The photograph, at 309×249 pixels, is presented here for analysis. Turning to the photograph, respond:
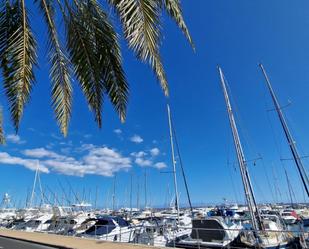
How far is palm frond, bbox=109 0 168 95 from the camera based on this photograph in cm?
428

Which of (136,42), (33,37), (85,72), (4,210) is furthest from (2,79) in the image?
(4,210)

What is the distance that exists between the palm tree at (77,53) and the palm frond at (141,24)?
0.05 ft

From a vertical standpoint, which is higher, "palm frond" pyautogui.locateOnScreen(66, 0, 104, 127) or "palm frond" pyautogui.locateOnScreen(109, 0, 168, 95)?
"palm frond" pyautogui.locateOnScreen(66, 0, 104, 127)

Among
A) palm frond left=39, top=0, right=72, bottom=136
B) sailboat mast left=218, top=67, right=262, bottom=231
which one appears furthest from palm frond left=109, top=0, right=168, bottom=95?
sailboat mast left=218, top=67, right=262, bottom=231

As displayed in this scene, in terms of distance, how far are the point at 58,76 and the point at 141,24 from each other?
121 inches

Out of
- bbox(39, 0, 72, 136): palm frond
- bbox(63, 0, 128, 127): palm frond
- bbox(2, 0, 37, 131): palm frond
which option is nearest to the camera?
bbox(2, 0, 37, 131): palm frond

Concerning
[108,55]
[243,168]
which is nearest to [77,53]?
[108,55]

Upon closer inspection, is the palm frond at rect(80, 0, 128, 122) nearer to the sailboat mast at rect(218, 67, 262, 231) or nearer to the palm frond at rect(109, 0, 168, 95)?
the palm frond at rect(109, 0, 168, 95)

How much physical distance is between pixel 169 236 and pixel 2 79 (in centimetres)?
1419

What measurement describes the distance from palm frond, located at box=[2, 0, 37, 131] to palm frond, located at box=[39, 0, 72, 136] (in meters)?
0.49

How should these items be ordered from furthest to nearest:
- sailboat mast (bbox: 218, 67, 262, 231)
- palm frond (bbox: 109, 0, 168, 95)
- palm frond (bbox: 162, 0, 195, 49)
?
sailboat mast (bbox: 218, 67, 262, 231) → palm frond (bbox: 162, 0, 195, 49) → palm frond (bbox: 109, 0, 168, 95)

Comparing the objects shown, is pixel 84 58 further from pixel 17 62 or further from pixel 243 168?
pixel 243 168

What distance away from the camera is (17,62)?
17.9ft

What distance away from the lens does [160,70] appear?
5238 mm
